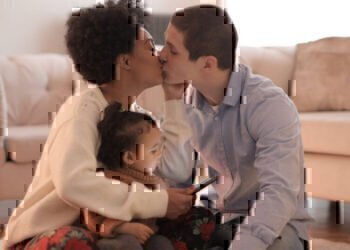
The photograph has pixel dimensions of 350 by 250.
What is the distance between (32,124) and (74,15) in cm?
261

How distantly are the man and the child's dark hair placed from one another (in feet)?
0.77

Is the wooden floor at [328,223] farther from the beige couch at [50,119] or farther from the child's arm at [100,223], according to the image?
the child's arm at [100,223]

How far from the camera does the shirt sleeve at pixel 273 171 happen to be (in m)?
1.58

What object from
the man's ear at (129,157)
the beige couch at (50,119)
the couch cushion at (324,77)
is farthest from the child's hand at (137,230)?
the couch cushion at (324,77)

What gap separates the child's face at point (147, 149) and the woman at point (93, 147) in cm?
6

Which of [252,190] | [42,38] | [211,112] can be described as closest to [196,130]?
[211,112]

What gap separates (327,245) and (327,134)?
0.65 meters

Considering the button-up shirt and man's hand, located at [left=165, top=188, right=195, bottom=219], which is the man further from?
man's hand, located at [left=165, top=188, right=195, bottom=219]

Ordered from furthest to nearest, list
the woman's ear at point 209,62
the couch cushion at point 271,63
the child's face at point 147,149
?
the couch cushion at point 271,63, the woman's ear at point 209,62, the child's face at point 147,149

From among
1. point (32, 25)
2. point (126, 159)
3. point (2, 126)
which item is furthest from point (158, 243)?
point (32, 25)

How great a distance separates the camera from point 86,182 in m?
1.38

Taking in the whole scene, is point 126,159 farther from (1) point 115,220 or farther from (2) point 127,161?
(1) point 115,220

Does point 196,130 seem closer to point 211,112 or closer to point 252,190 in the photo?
point 211,112

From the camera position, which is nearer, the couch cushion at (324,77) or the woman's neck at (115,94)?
the woman's neck at (115,94)
